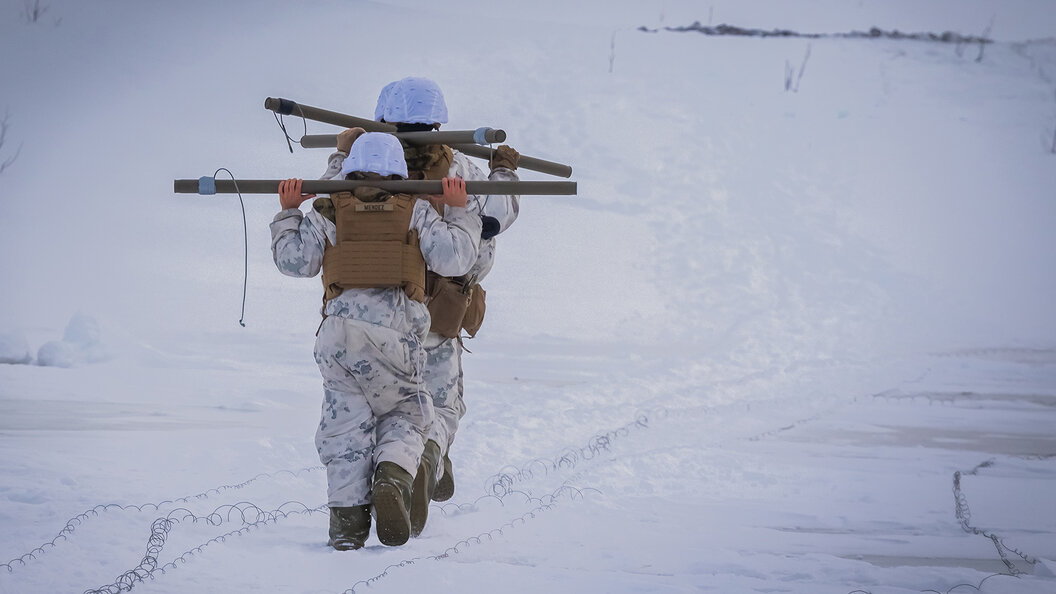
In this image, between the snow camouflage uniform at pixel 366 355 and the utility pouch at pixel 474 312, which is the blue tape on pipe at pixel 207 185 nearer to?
the snow camouflage uniform at pixel 366 355

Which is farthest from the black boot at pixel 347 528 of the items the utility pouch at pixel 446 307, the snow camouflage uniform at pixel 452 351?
the utility pouch at pixel 446 307

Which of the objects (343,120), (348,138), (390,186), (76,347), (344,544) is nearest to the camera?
(344,544)

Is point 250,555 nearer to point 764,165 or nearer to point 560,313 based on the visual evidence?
point 560,313

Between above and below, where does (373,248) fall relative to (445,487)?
above

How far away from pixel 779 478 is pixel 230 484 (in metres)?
1.94

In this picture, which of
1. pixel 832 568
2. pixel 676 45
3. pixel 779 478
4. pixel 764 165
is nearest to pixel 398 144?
pixel 832 568

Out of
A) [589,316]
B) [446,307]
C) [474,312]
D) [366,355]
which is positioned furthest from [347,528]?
[589,316]

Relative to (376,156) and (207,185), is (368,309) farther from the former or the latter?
(207,185)

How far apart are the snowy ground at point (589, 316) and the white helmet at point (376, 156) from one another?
1016mm

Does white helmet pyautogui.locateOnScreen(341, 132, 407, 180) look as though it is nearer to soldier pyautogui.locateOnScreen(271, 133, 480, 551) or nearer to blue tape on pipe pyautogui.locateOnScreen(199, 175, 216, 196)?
soldier pyautogui.locateOnScreen(271, 133, 480, 551)

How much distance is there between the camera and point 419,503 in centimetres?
303

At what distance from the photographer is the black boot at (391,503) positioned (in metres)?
2.67

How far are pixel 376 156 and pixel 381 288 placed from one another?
355mm

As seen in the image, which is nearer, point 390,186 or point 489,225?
point 390,186
